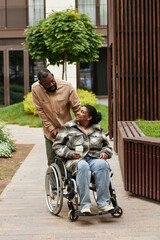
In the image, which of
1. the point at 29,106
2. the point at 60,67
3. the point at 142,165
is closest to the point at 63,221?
the point at 142,165

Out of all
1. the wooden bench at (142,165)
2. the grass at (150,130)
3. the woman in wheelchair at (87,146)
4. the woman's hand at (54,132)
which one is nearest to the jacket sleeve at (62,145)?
the woman in wheelchair at (87,146)

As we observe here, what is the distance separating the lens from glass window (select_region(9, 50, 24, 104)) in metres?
23.7

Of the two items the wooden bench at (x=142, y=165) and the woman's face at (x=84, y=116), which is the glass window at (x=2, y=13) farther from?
the woman's face at (x=84, y=116)

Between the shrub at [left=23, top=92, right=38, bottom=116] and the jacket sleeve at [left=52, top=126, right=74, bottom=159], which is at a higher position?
the jacket sleeve at [left=52, top=126, right=74, bottom=159]

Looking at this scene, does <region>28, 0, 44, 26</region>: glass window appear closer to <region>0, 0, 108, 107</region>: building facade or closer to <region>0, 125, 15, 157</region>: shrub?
<region>0, 0, 108, 107</region>: building facade

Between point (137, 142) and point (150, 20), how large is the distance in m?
4.43

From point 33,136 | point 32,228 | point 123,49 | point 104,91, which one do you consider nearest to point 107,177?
point 32,228

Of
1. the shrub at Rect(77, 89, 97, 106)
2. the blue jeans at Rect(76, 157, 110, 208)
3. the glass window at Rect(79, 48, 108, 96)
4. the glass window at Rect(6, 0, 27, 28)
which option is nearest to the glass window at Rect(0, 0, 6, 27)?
the glass window at Rect(6, 0, 27, 28)

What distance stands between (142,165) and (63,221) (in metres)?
1.42

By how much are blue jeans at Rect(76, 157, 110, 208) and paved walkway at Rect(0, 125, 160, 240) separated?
252mm

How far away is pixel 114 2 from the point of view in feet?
32.5

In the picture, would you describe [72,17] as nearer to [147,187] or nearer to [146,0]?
[146,0]

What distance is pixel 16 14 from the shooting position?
77.5 ft

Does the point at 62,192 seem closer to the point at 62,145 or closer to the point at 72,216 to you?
the point at 72,216
